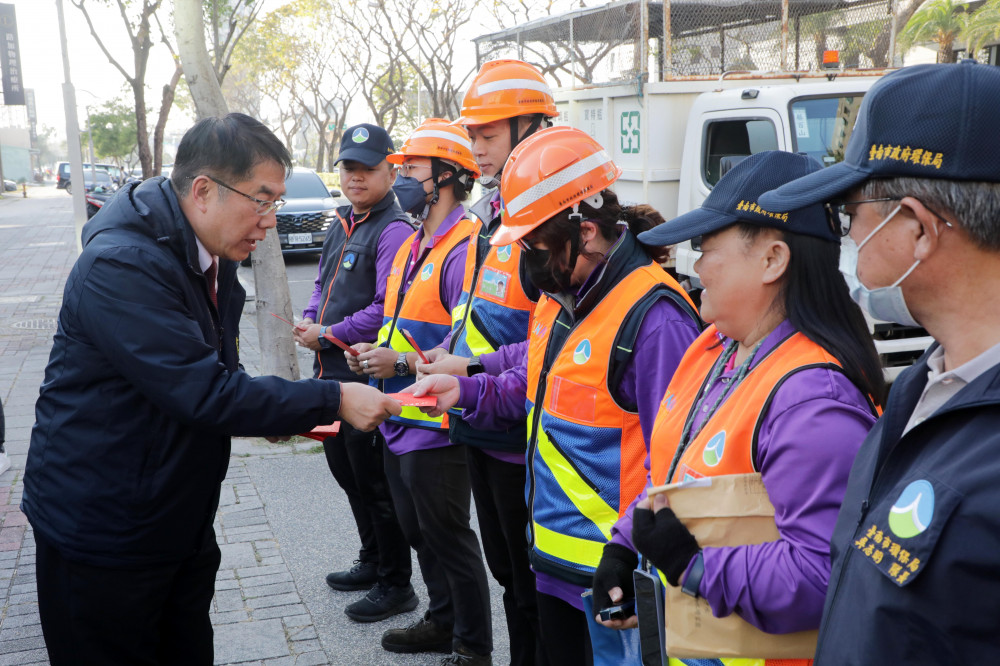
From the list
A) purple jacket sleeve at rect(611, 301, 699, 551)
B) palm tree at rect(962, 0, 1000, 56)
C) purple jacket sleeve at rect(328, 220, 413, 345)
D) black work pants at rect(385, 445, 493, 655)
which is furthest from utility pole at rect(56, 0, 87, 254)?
palm tree at rect(962, 0, 1000, 56)

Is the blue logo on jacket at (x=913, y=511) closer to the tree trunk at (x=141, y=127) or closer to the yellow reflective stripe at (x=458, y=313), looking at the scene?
the yellow reflective stripe at (x=458, y=313)

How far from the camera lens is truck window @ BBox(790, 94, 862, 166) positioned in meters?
7.47

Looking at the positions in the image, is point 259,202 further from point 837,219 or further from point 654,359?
point 837,219

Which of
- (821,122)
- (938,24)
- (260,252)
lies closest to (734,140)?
(821,122)

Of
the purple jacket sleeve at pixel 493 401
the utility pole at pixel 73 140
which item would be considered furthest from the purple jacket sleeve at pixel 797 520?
the utility pole at pixel 73 140

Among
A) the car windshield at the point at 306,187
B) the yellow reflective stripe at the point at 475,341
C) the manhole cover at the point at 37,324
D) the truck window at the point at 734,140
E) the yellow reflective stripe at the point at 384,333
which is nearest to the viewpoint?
the yellow reflective stripe at the point at 475,341

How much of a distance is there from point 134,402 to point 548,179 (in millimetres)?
1309

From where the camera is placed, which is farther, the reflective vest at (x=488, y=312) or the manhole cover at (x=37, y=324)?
the manhole cover at (x=37, y=324)

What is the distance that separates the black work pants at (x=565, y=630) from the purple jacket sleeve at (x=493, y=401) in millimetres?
606

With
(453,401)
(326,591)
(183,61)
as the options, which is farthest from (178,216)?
(183,61)

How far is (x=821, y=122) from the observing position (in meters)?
7.61

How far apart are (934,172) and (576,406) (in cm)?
126

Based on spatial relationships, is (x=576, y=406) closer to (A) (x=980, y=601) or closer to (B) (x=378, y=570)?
(A) (x=980, y=601)

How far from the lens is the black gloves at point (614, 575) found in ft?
6.75
